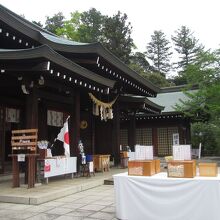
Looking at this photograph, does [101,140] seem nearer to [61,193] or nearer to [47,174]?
[47,174]

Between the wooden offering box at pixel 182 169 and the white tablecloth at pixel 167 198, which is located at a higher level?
the wooden offering box at pixel 182 169

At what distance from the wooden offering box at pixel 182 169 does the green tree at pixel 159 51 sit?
186ft

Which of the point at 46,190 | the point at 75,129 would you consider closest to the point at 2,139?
the point at 75,129

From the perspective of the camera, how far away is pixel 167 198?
15.8 feet

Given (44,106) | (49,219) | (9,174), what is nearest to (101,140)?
(44,106)

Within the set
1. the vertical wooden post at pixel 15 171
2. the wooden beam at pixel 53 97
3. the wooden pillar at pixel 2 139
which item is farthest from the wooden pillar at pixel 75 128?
the vertical wooden post at pixel 15 171

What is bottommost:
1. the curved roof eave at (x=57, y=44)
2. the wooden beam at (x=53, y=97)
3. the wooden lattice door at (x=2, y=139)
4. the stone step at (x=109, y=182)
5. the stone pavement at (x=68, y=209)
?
the stone pavement at (x=68, y=209)

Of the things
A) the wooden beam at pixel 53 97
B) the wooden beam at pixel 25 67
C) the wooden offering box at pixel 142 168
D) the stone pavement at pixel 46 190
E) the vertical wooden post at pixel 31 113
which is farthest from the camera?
the wooden beam at pixel 53 97

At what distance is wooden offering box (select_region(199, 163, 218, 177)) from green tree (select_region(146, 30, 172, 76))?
186ft

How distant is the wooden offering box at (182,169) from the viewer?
4859 millimetres

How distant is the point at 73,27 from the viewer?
45.8 metres

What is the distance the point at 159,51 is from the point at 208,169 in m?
59.3

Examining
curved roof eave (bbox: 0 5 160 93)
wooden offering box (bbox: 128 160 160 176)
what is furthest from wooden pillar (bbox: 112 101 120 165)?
wooden offering box (bbox: 128 160 160 176)

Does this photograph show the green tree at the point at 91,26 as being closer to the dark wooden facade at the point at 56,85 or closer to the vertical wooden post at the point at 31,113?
the dark wooden facade at the point at 56,85
